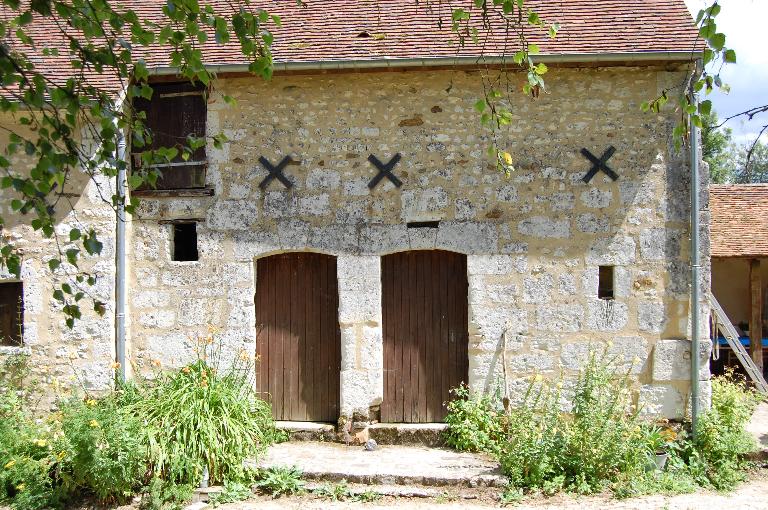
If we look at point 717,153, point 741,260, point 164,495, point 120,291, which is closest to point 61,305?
point 120,291

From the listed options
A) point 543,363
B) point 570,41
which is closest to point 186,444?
point 543,363

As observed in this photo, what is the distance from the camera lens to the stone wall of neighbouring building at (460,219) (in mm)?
6672

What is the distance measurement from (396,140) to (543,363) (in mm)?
2709

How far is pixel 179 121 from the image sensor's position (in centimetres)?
713

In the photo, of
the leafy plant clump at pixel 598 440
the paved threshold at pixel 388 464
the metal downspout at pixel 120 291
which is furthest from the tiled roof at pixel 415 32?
the paved threshold at pixel 388 464

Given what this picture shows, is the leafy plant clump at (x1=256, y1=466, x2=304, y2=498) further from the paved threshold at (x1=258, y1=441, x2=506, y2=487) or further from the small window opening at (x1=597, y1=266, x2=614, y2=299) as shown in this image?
the small window opening at (x1=597, y1=266, x2=614, y2=299)

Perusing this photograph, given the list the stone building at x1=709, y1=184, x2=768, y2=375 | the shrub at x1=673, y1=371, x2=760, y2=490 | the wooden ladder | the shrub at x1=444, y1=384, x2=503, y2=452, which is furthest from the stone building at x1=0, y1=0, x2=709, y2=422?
the stone building at x1=709, y1=184, x2=768, y2=375

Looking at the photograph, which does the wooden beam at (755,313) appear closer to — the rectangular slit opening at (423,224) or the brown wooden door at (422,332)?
the brown wooden door at (422,332)

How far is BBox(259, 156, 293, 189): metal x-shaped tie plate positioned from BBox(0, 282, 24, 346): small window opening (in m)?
2.85

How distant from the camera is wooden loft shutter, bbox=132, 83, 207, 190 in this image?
279 inches

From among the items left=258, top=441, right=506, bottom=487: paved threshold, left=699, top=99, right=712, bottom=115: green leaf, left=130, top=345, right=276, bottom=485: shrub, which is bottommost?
left=258, top=441, right=506, bottom=487: paved threshold

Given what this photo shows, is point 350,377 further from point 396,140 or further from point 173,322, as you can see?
point 396,140

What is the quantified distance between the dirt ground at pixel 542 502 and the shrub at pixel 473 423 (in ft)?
2.73

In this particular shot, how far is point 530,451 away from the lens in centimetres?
576
